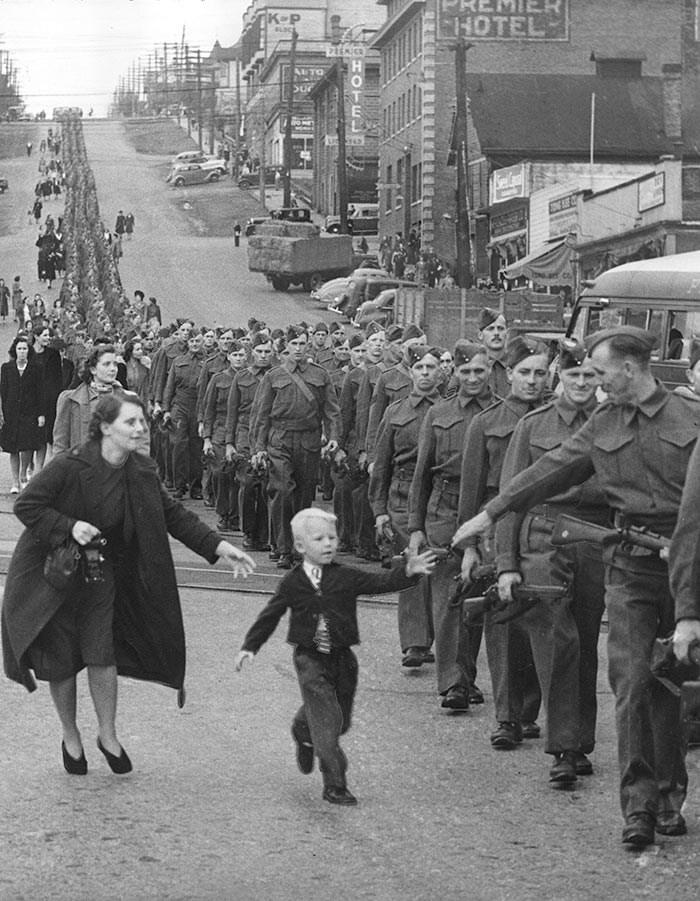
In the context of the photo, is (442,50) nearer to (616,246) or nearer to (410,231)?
(410,231)

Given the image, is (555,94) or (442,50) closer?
(555,94)

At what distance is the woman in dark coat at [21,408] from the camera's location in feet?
70.6

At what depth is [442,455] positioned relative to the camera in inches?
390

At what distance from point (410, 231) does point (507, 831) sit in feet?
231

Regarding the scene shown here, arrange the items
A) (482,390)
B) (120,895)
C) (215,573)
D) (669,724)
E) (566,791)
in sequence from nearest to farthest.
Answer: (120,895) < (669,724) < (566,791) < (482,390) < (215,573)

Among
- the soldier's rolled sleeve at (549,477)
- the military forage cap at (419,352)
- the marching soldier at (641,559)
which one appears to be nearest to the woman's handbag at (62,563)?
the soldier's rolled sleeve at (549,477)

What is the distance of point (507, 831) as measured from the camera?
6.89m

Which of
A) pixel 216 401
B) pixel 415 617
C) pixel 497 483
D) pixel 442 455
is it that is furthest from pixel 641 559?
pixel 216 401

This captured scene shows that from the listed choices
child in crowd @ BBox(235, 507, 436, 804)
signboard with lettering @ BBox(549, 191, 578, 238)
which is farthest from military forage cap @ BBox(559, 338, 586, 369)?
signboard with lettering @ BBox(549, 191, 578, 238)

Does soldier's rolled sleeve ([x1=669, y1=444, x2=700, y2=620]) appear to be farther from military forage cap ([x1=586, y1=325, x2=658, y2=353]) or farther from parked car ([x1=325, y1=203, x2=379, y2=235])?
parked car ([x1=325, y1=203, x2=379, y2=235])

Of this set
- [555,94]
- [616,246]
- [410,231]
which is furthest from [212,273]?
[616,246]

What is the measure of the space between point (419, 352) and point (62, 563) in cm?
529

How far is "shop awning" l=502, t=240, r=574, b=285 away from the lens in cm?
4822

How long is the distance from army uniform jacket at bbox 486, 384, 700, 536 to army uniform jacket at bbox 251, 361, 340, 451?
349 inches
